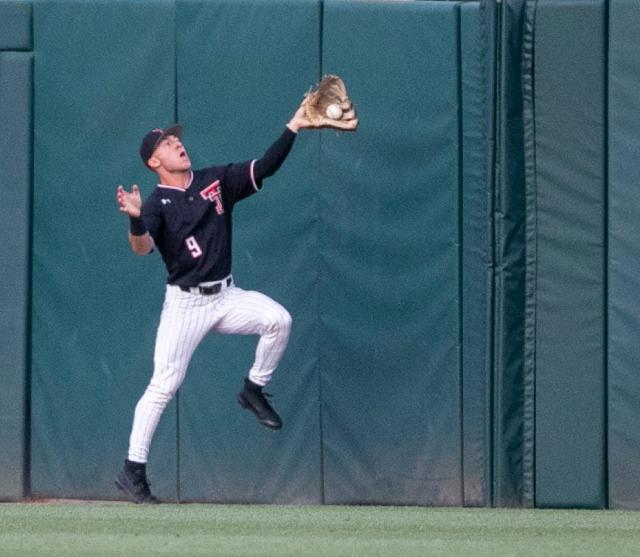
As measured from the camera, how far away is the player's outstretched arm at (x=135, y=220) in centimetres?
766

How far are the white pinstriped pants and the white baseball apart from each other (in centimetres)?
97

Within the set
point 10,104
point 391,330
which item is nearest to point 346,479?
point 391,330

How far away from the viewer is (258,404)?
8.09 meters

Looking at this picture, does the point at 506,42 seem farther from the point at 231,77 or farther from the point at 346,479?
the point at 346,479

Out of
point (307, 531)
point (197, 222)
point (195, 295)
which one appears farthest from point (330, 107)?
point (307, 531)

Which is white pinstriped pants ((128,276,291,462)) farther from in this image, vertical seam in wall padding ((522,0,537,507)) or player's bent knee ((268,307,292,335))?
vertical seam in wall padding ((522,0,537,507))

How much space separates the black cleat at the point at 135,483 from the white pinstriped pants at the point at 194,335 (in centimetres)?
7

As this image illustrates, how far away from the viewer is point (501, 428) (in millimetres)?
8375

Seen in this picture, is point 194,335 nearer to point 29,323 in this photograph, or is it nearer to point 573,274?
point 29,323

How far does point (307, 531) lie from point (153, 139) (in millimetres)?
2448

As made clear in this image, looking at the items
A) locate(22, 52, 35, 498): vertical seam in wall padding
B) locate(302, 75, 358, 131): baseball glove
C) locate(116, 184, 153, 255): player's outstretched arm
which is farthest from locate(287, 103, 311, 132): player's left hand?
locate(22, 52, 35, 498): vertical seam in wall padding

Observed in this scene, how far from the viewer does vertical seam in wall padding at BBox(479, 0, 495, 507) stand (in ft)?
27.5

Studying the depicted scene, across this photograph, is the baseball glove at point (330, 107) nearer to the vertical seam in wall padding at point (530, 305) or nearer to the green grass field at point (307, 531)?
the vertical seam in wall padding at point (530, 305)

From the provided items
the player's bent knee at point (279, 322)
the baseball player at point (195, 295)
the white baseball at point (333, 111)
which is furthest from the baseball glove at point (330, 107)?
the player's bent knee at point (279, 322)
